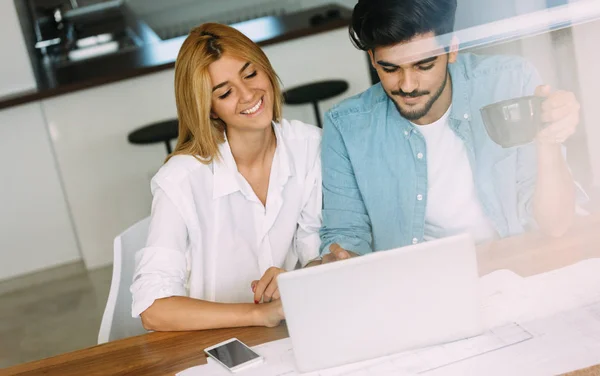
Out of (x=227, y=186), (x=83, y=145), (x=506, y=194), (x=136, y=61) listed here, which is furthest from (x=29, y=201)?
(x=506, y=194)

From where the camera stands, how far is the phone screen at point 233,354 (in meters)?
1.33

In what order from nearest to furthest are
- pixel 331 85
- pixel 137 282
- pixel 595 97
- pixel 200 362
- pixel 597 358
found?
pixel 597 358 → pixel 595 97 → pixel 200 362 → pixel 137 282 → pixel 331 85

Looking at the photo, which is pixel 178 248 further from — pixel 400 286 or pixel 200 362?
pixel 400 286

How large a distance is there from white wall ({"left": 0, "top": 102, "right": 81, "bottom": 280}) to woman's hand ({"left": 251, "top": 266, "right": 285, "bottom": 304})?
7.98 ft

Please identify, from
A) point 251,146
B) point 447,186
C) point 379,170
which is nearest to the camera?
point 447,186

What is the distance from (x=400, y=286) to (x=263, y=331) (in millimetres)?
348

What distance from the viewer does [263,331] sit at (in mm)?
1437

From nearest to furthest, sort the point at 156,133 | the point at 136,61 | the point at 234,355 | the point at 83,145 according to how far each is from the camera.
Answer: the point at 234,355
the point at 156,133
the point at 83,145
the point at 136,61

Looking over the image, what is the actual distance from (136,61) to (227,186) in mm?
2233

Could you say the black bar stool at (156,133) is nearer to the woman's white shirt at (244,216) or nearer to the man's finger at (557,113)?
the woman's white shirt at (244,216)

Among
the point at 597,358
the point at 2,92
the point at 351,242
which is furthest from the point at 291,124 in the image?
the point at 2,92

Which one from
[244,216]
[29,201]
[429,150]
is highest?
[429,150]

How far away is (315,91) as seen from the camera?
3625 millimetres

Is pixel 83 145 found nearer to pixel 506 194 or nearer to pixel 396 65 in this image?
pixel 396 65
